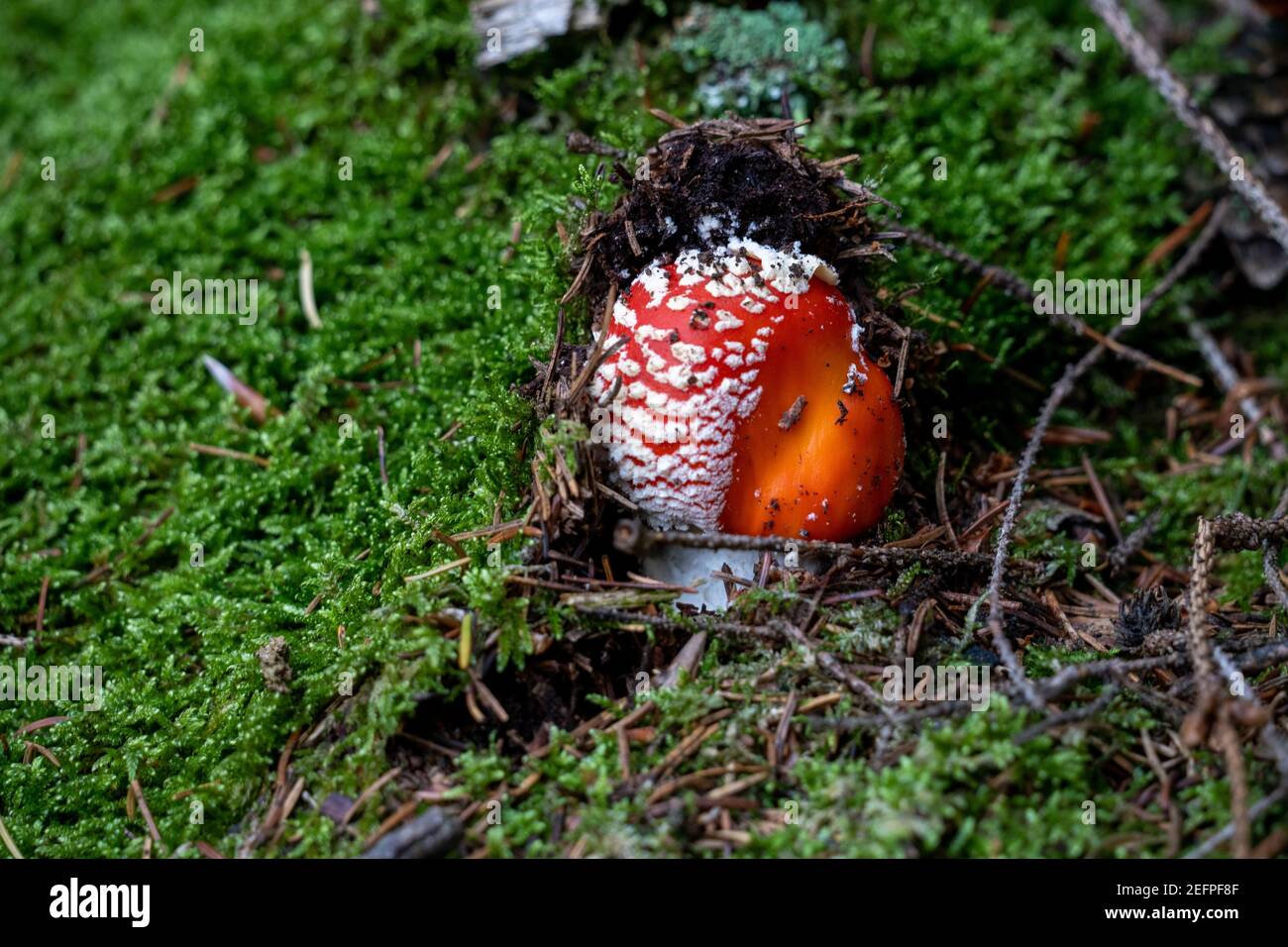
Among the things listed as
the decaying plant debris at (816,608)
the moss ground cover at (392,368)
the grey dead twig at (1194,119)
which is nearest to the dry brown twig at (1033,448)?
the decaying plant debris at (816,608)

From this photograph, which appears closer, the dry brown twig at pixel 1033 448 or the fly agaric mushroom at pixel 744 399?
the dry brown twig at pixel 1033 448

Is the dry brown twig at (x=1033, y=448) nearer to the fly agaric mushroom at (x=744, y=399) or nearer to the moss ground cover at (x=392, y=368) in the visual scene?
the moss ground cover at (x=392, y=368)

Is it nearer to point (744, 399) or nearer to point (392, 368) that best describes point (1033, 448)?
point (744, 399)

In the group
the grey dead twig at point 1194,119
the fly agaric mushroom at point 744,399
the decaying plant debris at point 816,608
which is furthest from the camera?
the grey dead twig at point 1194,119

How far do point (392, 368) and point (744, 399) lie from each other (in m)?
1.50

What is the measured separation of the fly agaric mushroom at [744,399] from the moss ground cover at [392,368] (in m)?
0.36

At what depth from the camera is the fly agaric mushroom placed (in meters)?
2.46

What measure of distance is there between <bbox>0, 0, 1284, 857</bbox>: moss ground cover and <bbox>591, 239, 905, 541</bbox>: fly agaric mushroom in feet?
1.20

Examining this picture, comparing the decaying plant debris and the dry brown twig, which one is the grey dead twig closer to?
the dry brown twig

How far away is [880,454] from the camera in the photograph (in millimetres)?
2643

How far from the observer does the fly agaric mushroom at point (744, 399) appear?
2.46 metres

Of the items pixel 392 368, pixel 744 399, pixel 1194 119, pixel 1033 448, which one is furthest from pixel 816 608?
pixel 1194 119

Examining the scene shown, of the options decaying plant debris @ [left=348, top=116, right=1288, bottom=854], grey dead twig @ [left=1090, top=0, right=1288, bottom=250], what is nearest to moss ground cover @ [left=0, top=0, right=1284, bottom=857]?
decaying plant debris @ [left=348, top=116, right=1288, bottom=854]
